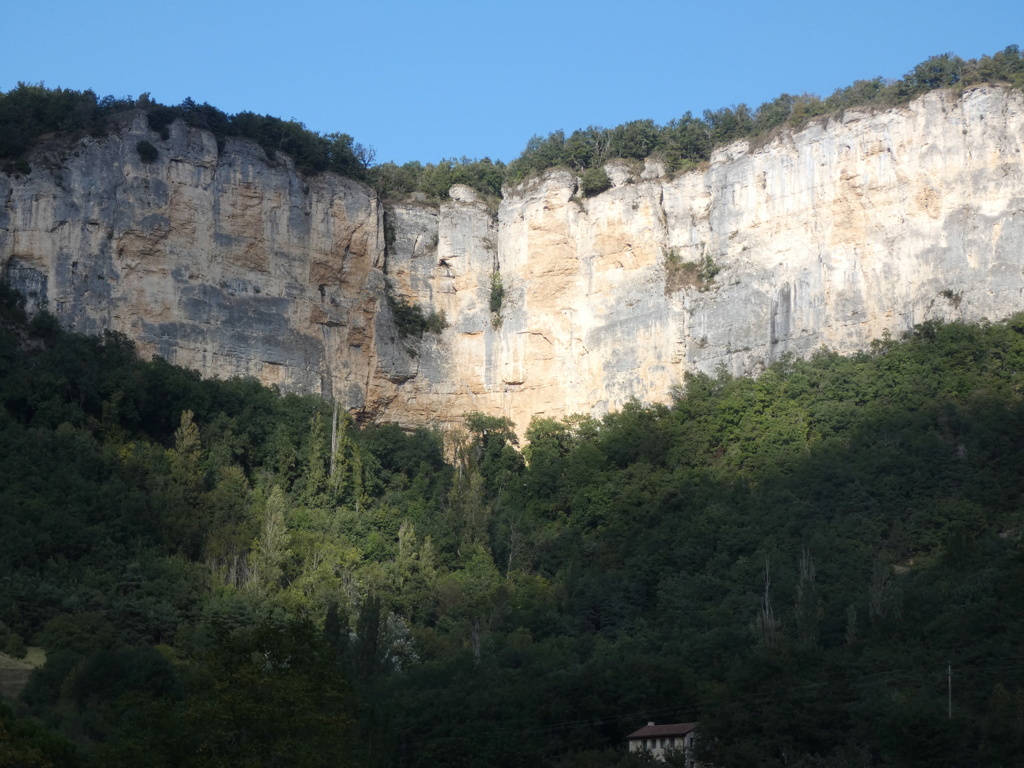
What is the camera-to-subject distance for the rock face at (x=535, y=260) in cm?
5034

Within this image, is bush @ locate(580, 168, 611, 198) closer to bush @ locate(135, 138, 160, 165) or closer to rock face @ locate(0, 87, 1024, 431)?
rock face @ locate(0, 87, 1024, 431)

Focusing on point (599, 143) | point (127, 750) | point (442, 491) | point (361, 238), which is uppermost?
point (599, 143)

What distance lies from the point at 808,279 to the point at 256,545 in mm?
18149

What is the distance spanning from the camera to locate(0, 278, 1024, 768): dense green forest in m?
32.1

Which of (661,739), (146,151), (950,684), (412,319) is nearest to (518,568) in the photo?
(412,319)

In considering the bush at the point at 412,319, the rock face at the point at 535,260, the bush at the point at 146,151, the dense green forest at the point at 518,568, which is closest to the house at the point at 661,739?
the dense green forest at the point at 518,568

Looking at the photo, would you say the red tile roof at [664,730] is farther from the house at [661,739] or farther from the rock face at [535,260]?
the rock face at [535,260]

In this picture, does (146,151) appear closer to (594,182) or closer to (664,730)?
(594,182)

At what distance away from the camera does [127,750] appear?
85.0 feet

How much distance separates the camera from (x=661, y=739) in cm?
3497

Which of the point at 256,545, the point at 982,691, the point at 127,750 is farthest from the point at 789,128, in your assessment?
the point at 127,750

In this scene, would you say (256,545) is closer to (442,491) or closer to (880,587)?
(442,491)

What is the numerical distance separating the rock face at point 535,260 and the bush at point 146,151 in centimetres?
22

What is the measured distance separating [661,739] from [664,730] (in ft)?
0.65
